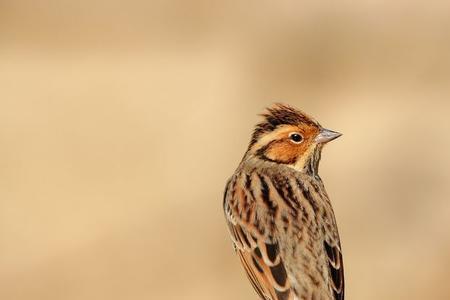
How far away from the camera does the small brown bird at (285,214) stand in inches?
244

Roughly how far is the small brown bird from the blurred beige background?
461 cm

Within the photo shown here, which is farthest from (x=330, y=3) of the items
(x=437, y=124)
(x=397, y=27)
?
(x=437, y=124)

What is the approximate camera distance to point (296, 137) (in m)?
6.74

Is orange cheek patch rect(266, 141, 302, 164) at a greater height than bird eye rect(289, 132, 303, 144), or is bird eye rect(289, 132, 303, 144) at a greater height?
bird eye rect(289, 132, 303, 144)

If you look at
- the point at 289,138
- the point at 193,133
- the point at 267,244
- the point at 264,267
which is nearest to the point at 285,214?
the point at 267,244

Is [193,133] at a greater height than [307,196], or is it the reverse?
[307,196]

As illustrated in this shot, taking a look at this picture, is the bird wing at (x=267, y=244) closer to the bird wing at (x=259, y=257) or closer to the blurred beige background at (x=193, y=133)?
the bird wing at (x=259, y=257)

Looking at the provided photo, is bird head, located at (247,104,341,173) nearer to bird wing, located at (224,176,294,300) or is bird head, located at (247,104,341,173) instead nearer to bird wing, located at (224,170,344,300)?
bird wing, located at (224,170,344,300)

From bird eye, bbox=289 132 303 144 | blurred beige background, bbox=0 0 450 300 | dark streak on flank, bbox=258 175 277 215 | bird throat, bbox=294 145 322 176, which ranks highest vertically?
bird eye, bbox=289 132 303 144

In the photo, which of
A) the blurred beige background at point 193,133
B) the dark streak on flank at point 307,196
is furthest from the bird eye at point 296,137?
the blurred beige background at point 193,133

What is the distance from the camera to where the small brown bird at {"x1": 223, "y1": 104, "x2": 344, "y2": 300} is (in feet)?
20.3

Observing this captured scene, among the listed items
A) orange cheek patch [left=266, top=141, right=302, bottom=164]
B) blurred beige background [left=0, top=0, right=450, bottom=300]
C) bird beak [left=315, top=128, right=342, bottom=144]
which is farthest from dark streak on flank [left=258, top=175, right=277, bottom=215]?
blurred beige background [left=0, top=0, right=450, bottom=300]

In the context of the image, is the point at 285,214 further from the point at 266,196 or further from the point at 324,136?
the point at 324,136

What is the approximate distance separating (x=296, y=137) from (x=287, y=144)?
70 millimetres
